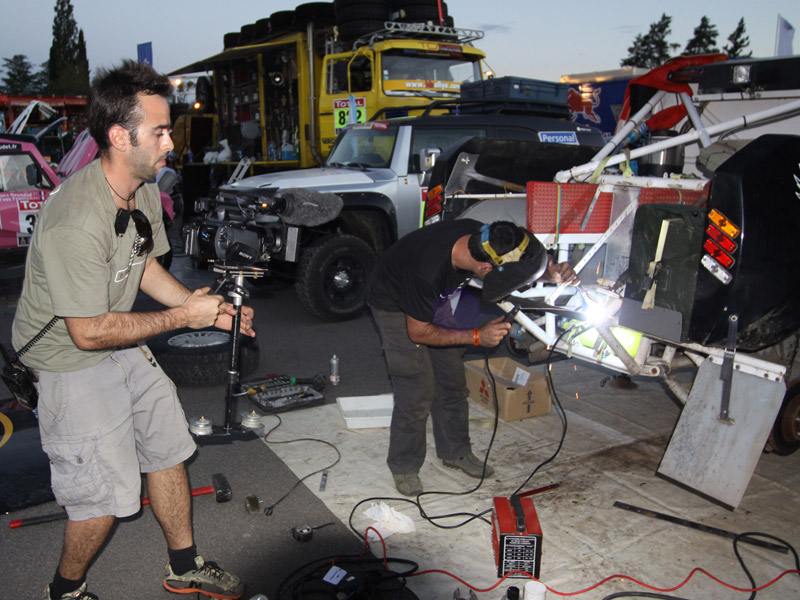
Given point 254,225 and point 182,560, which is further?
point 254,225

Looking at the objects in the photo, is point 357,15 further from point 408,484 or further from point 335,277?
point 408,484

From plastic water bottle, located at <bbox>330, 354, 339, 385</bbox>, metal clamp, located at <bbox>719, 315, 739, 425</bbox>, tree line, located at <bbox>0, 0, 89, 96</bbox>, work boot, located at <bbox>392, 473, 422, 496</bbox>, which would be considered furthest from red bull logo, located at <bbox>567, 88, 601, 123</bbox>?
tree line, located at <bbox>0, 0, 89, 96</bbox>

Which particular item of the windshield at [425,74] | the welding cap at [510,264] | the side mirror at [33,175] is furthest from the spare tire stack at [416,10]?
the welding cap at [510,264]

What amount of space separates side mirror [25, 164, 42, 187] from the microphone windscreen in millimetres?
5956

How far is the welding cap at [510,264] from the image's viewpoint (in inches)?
122

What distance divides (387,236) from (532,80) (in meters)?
3.43

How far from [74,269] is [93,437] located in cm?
66

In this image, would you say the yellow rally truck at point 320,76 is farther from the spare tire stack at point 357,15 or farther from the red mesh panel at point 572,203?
the red mesh panel at point 572,203

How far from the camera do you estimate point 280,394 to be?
517cm

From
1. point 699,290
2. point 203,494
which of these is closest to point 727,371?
point 699,290

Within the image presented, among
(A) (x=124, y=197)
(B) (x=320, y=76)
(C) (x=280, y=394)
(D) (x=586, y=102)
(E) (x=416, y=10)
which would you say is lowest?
(C) (x=280, y=394)

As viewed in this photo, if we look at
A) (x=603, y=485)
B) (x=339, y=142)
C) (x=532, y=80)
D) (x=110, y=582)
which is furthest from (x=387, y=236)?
(x=110, y=582)

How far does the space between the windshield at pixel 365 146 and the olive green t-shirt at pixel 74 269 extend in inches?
219

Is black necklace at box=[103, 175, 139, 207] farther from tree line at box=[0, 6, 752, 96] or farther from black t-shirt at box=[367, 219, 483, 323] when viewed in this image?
tree line at box=[0, 6, 752, 96]
